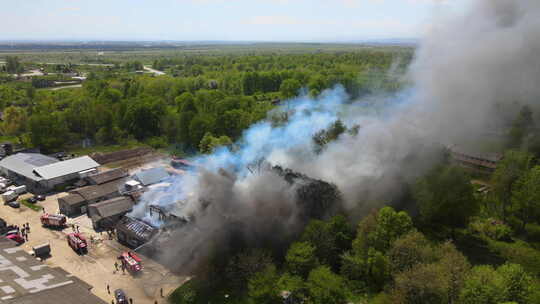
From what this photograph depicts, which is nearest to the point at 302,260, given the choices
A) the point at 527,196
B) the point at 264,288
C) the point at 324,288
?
the point at 324,288

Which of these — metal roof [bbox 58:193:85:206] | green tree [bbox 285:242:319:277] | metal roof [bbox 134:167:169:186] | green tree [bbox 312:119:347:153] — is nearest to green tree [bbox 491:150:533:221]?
green tree [bbox 312:119:347:153]

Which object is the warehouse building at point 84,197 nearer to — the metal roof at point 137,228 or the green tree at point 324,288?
the metal roof at point 137,228

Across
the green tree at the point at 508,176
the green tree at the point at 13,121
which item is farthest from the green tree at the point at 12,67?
the green tree at the point at 508,176

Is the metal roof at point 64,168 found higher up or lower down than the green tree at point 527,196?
lower down

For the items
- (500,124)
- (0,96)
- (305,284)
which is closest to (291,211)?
(305,284)

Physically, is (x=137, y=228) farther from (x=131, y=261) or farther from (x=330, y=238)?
(x=330, y=238)

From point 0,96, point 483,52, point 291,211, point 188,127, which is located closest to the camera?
point 291,211

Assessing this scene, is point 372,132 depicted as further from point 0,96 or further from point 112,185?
point 0,96
